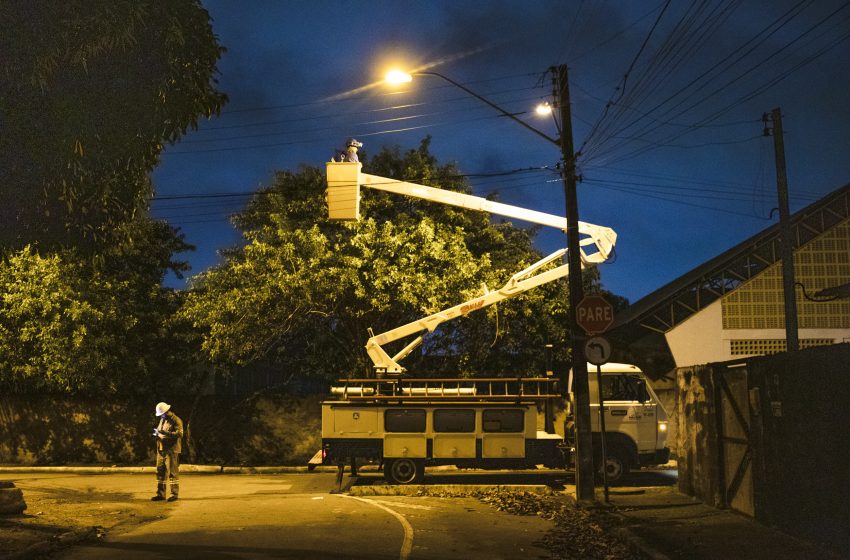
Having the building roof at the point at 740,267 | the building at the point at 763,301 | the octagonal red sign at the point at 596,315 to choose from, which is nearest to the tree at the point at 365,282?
the building roof at the point at 740,267

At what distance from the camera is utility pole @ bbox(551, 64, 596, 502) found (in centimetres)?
1503

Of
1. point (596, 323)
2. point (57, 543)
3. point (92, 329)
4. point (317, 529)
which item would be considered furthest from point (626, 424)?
point (92, 329)

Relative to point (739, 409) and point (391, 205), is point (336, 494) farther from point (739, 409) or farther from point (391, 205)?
point (391, 205)

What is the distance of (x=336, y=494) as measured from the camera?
56.1 feet

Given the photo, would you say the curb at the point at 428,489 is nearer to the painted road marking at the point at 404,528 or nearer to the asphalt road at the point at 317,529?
the asphalt road at the point at 317,529

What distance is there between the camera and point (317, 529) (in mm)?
11914

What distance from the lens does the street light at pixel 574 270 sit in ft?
49.2

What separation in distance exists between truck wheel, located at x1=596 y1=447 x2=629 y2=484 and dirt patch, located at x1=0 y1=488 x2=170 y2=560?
920cm

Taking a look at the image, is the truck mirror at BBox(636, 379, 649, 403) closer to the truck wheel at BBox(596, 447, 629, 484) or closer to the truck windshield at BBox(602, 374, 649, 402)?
the truck windshield at BBox(602, 374, 649, 402)

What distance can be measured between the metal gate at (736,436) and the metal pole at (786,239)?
244 inches

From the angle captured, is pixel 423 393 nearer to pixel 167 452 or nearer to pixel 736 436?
pixel 167 452

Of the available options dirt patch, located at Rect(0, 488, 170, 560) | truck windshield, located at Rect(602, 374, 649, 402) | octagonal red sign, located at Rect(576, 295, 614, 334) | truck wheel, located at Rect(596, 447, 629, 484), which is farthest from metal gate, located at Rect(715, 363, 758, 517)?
dirt patch, located at Rect(0, 488, 170, 560)

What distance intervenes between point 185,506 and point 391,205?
37.8ft

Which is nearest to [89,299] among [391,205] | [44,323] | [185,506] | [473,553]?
[44,323]
